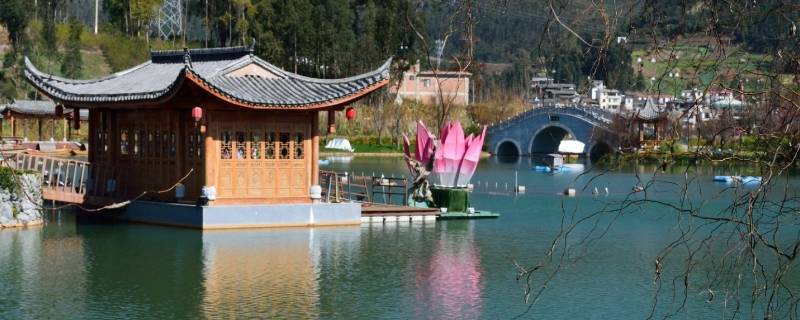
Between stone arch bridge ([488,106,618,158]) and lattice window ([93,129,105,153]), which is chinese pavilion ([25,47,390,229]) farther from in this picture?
stone arch bridge ([488,106,618,158])

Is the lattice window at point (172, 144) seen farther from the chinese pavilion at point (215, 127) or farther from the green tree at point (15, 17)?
the green tree at point (15, 17)

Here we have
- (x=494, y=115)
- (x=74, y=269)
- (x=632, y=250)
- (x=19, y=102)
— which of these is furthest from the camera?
(x=494, y=115)

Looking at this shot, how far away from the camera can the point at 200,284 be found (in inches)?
528

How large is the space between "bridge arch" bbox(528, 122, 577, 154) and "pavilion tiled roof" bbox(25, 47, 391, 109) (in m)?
40.7

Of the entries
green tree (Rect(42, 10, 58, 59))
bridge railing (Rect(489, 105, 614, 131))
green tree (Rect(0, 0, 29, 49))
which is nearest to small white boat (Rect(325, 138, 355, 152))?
bridge railing (Rect(489, 105, 614, 131))

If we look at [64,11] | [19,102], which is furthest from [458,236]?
[64,11]

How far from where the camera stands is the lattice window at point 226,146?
17.7 m

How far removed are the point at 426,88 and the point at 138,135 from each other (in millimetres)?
51937

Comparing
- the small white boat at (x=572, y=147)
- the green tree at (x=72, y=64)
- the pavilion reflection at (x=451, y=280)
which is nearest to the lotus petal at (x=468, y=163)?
the pavilion reflection at (x=451, y=280)

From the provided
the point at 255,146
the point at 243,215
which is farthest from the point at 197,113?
the point at 243,215

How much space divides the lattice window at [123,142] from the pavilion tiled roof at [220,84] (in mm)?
748

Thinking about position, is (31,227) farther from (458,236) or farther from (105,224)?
(458,236)

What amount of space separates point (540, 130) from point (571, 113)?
2.81 metres

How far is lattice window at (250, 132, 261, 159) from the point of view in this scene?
1791 cm
